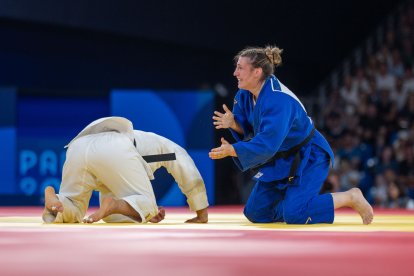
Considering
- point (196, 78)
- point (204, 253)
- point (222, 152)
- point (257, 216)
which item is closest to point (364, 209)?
point (257, 216)

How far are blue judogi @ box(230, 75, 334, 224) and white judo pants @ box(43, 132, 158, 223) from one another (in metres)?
0.50

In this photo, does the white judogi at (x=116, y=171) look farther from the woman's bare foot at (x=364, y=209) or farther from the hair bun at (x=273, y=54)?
the woman's bare foot at (x=364, y=209)

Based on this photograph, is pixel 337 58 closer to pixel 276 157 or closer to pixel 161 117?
pixel 161 117

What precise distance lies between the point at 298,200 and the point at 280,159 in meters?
0.23

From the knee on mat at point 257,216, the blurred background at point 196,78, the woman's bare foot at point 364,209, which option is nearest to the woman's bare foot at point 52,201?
the knee on mat at point 257,216

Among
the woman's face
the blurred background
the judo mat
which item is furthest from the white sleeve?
the blurred background

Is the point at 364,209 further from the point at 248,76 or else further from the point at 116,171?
the point at 116,171

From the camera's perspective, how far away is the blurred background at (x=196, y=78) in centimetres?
848

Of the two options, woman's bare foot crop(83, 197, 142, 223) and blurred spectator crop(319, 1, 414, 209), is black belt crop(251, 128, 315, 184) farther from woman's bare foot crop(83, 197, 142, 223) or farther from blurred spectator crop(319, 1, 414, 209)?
blurred spectator crop(319, 1, 414, 209)

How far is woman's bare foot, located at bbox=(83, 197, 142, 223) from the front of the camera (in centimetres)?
386

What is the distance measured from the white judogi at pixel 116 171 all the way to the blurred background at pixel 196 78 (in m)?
3.62

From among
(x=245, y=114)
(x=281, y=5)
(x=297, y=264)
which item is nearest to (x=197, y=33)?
(x=281, y=5)

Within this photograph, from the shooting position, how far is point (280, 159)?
4250mm

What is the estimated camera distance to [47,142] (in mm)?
8508
